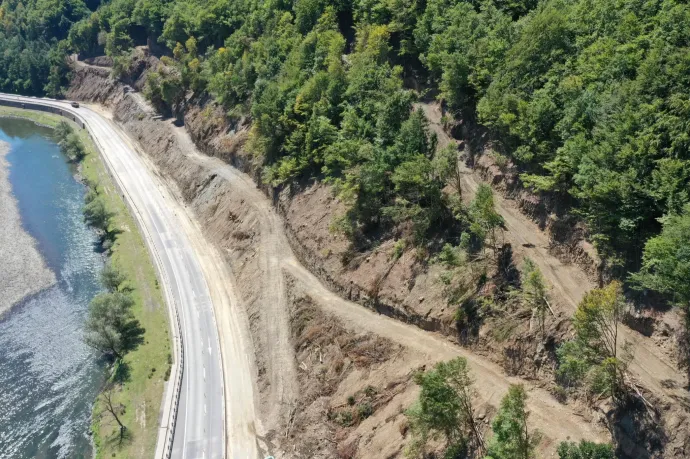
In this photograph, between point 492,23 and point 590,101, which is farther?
point 492,23

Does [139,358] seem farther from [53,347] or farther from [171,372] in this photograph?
[53,347]

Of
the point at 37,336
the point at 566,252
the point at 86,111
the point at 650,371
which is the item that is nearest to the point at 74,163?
the point at 86,111

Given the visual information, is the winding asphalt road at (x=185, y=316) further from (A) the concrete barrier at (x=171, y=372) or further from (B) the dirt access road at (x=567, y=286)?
(B) the dirt access road at (x=567, y=286)

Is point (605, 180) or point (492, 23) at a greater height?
point (492, 23)

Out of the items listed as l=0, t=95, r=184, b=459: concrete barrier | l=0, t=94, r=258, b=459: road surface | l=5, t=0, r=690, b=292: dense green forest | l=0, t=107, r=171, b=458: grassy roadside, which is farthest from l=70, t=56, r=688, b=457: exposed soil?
l=0, t=107, r=171, b=458: grassy roadside

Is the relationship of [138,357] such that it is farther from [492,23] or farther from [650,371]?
[492,23]

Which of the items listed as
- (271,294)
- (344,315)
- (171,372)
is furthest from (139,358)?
(344,315)

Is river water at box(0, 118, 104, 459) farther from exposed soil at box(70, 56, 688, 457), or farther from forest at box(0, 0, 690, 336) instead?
forest at box(0, 0, 690, 336)
